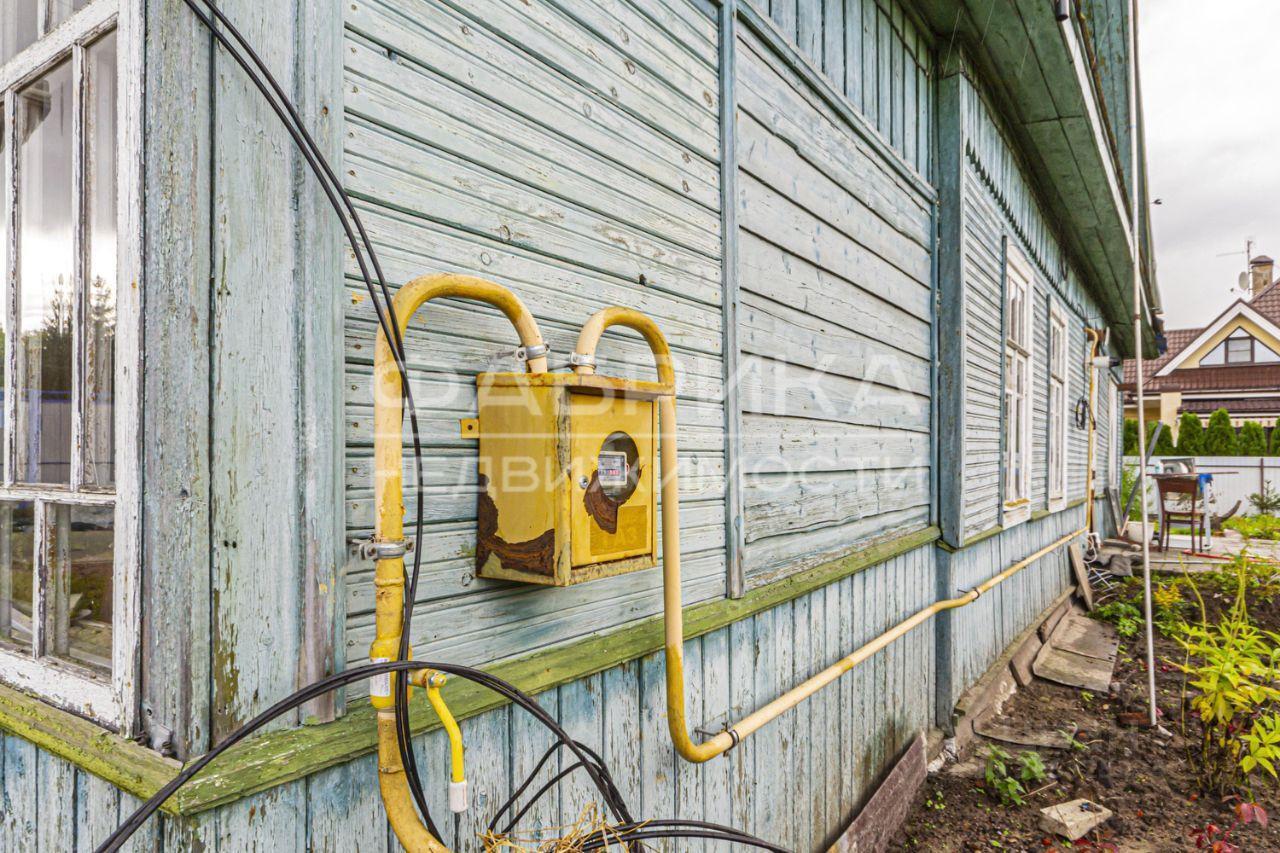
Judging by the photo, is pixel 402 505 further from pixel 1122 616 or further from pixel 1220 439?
pixel 1220 439

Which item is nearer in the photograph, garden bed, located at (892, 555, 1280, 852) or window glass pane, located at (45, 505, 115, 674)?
window glass pane, located at (45, 505, 115, 674)

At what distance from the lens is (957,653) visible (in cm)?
396

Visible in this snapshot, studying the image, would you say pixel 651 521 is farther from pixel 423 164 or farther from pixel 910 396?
pixel 910 396

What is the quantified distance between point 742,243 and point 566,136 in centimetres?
78

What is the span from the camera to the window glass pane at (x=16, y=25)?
1316 mm

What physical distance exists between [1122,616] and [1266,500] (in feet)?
39.7

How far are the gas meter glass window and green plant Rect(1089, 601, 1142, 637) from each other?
641 centimetres

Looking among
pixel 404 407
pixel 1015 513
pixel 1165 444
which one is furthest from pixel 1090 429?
pixel 1165 444

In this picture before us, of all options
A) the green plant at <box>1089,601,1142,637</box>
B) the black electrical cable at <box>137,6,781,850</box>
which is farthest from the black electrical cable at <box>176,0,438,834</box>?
the green plant at <box>1089,601,1142,637</box>

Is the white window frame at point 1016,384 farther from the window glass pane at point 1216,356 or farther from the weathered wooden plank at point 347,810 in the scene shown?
the window glass pane at point 1216,356

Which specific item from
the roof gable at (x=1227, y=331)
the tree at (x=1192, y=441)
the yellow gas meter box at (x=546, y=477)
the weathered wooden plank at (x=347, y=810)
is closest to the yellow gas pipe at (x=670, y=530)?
the yellow gas meter box at (x=546, y=477)

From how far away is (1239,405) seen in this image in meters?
20.9

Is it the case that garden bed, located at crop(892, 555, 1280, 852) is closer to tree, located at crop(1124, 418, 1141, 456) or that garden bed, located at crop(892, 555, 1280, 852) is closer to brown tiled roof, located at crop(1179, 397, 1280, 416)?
tree, located at crop(1124, 418, 1141, 456)

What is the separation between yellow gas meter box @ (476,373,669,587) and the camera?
1269 millimetres
